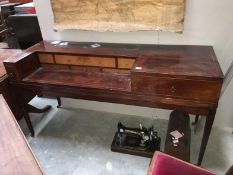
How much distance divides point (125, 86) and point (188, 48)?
0.61 meters

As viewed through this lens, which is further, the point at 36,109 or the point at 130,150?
the point at 36,109

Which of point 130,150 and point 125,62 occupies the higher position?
point 125,62

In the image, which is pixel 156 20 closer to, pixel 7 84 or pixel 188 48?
pixel 188 48

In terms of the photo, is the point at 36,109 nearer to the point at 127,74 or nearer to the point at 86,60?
the point at 86,60

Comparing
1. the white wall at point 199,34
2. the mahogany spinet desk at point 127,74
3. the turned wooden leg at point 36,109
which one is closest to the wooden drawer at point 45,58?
the mahogany spinet desk at point 127,74

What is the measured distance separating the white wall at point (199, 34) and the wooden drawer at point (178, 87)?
1.79ft

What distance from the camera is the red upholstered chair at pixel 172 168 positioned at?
1081 mm

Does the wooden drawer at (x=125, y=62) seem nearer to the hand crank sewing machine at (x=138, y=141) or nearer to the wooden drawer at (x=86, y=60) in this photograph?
the wooden drawer at (x=86, y=60)

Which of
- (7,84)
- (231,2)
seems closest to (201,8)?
(231,2)

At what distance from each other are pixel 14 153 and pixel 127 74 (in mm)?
1091

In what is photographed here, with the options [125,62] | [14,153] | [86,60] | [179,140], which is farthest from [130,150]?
[14,153]

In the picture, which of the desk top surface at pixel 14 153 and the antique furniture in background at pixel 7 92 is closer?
the desk top surface at pixel 14 153

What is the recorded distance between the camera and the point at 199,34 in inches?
68.7

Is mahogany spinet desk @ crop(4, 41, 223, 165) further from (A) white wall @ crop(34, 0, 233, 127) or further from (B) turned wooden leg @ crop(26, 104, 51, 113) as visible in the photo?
(B) turned wooden leg @ crop(26, 104, 51, 113)
